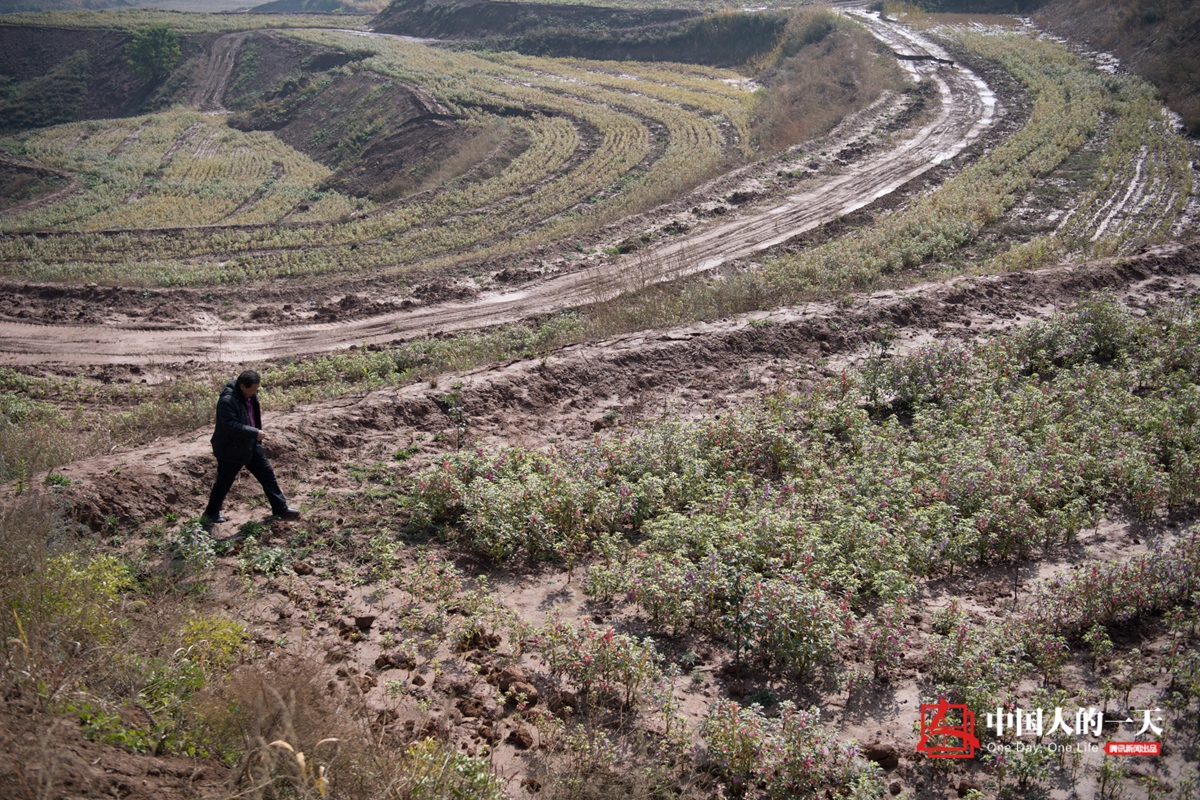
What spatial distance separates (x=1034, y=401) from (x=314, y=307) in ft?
52.2

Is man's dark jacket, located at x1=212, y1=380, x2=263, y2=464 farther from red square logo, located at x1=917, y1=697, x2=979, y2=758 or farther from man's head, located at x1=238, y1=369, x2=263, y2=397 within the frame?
red square logo, located at x1=917, y1=697, x2=979, y2=758

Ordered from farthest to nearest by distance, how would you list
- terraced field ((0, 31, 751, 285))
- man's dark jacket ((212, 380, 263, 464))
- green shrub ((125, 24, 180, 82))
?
green shrub ((125, 24, 180, 82)) < terraced field ((0, 31, 751, 285)) < man's dark jacket ((212, 380, 263, 464))

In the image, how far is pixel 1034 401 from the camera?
418 inches

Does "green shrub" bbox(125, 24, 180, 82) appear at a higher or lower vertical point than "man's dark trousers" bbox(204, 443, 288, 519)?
higher

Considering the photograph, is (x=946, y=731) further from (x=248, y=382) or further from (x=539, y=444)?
(x=248, y=382)

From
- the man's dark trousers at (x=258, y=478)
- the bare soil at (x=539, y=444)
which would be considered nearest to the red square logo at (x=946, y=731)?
the bare soil at (x=539, y=444)

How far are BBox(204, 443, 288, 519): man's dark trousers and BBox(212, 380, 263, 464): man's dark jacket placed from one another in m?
0.10

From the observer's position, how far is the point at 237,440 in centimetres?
783

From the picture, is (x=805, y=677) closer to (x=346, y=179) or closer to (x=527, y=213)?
(x=527, y=213)

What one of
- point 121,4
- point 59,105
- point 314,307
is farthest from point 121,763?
point 121,4

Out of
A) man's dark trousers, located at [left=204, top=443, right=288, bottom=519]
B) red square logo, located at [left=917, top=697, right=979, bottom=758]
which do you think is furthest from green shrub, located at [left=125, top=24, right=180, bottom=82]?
red square logo, located at [left=917, top=697, right=979, bottom=758]

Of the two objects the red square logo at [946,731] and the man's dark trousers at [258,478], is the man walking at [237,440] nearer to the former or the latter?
the man's dark trousers at [258,478]

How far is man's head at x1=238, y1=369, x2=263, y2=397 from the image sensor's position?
7.83 metres

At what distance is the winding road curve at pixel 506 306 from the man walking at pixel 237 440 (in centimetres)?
913
